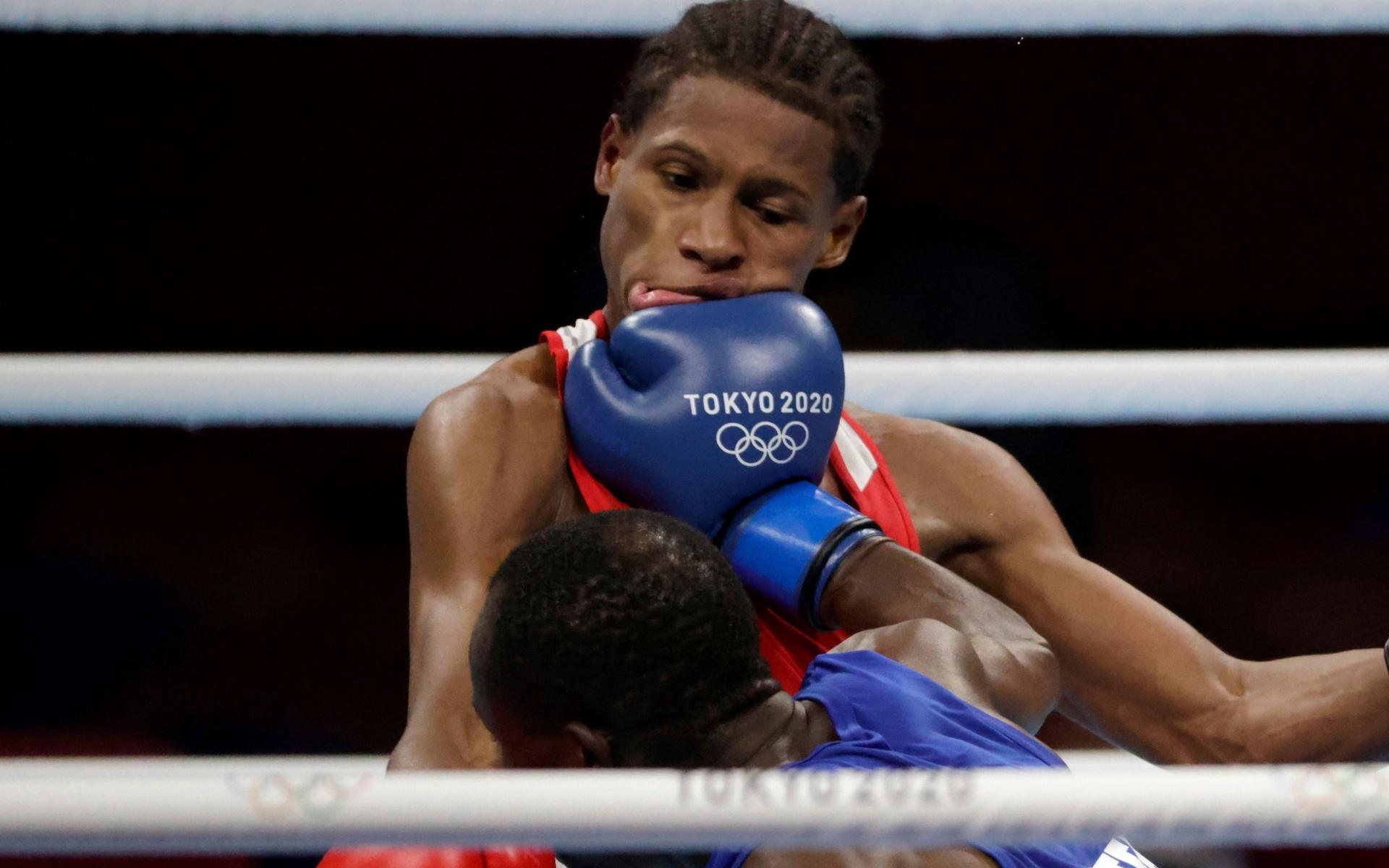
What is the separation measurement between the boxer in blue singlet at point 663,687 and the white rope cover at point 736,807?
0.32 m

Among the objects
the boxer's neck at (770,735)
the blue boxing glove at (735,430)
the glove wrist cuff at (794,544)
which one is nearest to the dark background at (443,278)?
the blue boxing glove at (735,430)

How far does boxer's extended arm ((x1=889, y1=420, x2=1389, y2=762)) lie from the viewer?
1.58 meters

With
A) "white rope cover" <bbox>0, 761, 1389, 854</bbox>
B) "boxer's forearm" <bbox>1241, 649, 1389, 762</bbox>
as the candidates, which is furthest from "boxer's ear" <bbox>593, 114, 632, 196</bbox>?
"white rope cover" <bbox>0, 761, 1389, 854</bbox>

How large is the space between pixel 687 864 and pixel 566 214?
4.19ft

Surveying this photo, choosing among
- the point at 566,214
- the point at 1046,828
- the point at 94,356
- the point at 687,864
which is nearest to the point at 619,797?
the point at 1046,828

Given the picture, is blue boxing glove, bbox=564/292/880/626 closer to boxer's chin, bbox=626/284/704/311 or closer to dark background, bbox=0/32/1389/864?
boxer's chin, bbox=626/284/704/311

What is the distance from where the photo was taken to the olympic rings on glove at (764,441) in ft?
4.79

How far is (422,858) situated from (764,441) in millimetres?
522

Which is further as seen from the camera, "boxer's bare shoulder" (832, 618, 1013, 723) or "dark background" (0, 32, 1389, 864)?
"dark background" (0, 32, 1389, 864)

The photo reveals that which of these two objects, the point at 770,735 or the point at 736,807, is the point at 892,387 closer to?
the point at 770,735

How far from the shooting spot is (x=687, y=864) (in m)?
1.14

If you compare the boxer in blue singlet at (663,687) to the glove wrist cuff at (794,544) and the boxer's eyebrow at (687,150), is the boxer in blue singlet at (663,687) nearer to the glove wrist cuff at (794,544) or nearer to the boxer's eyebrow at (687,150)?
the glove wrist cuff at (794,544)

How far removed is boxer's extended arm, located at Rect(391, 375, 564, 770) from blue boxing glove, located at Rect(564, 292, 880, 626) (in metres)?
0.06

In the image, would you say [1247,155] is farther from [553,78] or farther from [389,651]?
[389,651]
